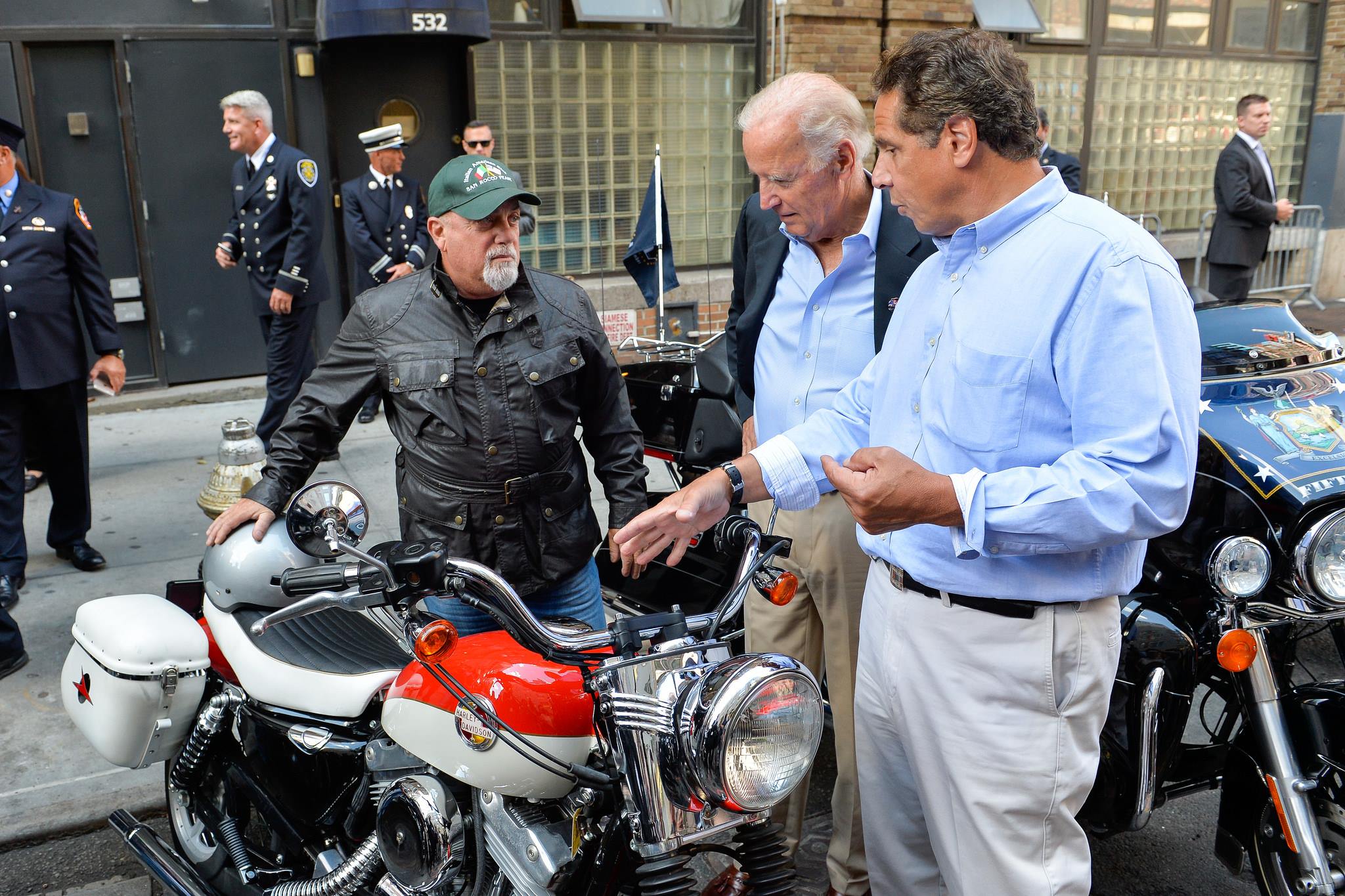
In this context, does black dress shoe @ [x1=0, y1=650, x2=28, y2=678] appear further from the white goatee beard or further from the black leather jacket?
the white goatee beard

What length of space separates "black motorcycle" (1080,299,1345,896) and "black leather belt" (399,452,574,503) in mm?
1529

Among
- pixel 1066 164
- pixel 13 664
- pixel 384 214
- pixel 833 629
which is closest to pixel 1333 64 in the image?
pixel 1066 164

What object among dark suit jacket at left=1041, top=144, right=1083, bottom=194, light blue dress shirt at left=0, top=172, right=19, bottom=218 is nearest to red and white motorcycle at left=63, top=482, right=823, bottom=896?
light blue dress shirt at left=0, top=172, right=19, bottom=218

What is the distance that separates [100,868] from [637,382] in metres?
2.30

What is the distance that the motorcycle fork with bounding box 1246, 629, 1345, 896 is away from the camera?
2.62 metres

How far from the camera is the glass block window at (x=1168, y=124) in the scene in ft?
40.1

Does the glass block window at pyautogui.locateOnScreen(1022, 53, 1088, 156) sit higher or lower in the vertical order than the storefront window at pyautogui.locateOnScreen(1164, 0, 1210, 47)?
lower

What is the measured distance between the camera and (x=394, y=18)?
25.2ft

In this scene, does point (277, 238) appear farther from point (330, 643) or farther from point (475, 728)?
point (475, 728)

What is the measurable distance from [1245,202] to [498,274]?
26.2ft

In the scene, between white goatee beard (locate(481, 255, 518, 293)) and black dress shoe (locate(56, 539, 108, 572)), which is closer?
white goatee beard (locate(481, 255, 518, 293))

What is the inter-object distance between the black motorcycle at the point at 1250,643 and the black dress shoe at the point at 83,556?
443 cm

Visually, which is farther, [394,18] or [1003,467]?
[394,18]

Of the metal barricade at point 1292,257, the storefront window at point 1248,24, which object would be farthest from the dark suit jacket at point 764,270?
the storefront window at point 1248,24
